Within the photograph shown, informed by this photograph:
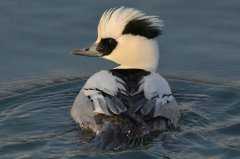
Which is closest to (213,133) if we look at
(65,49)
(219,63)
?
(219,63)

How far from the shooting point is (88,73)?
1309 cm

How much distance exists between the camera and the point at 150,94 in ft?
35.8

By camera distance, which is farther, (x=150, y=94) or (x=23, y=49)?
(x=23, y=49)

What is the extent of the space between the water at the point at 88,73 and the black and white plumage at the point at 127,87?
0.26m

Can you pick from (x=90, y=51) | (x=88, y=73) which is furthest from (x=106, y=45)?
(x=88, y=73)

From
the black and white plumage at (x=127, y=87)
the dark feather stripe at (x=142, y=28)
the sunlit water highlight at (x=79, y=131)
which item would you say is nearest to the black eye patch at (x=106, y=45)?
the black and white plumage at (x=127, y=87)

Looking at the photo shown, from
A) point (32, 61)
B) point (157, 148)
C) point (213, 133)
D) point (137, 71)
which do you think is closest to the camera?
point (157, 148)

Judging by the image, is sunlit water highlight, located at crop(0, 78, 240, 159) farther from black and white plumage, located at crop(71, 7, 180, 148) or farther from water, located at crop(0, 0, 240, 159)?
black and white plumage, located at crop(71, 7, 180, 148)

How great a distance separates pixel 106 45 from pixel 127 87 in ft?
4.41

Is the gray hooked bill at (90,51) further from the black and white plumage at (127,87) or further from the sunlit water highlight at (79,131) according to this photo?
the sunlit water highlight at (79,131)

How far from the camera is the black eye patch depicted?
12.1 metres

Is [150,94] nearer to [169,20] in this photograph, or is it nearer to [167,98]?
[167,98]

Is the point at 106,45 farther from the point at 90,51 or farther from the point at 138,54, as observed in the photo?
the point at 138,54

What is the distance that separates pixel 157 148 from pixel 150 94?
91cm
